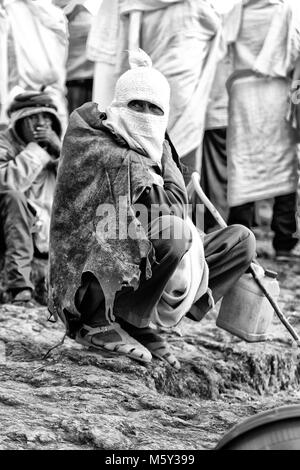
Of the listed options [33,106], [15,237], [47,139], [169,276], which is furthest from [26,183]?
[169,276]

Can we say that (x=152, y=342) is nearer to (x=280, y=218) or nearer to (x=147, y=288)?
(x=147, y=288)

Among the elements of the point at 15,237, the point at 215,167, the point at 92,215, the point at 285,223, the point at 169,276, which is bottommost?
the point at 285,223

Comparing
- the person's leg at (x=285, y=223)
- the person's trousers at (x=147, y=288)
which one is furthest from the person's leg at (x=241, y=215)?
the person's trousers at (x=147, y=288)

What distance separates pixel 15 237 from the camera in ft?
23.6

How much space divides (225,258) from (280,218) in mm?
3158

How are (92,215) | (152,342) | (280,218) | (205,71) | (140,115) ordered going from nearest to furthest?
(92,215), (140,115), (152,342), (205,71), (280,218)

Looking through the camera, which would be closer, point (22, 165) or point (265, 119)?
point (22, 165)

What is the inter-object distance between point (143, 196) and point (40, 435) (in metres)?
1.45

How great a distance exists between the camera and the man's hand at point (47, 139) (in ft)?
25.1

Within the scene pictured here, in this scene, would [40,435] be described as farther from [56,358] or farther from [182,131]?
[182,131]

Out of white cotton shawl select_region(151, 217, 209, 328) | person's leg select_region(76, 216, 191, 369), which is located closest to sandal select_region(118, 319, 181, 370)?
person's leg select_region(76, 216, 191, 369)

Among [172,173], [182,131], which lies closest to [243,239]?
[172,173]

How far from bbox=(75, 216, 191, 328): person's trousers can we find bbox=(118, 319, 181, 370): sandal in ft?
0.62

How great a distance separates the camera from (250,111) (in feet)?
28.6
